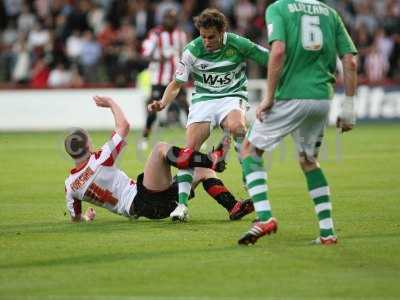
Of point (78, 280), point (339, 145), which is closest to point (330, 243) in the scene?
point (78, 280)

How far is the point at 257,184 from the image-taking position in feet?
28.5

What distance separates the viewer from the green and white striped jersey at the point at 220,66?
10.6 metres

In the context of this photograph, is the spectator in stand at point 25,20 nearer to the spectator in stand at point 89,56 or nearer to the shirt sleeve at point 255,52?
the spectator in stand at point 89,56

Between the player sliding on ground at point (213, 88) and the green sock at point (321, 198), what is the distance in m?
2.00

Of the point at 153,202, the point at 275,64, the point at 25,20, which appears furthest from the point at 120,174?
the point at 25,20

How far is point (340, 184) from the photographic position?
554 inches

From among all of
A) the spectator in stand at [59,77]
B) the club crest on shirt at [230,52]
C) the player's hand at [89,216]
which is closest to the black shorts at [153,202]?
the player's hand at [89,216]

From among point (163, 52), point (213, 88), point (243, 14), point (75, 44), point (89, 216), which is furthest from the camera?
point (243, 14)

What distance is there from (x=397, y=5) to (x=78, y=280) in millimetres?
23520

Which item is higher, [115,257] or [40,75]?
[115,257]

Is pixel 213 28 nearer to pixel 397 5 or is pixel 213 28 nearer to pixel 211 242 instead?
pixel 211 242

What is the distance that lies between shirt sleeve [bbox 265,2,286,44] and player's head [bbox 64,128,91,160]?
97.9 inches

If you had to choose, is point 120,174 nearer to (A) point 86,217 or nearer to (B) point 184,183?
(B) point 184,183

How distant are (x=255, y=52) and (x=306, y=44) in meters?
2.16
